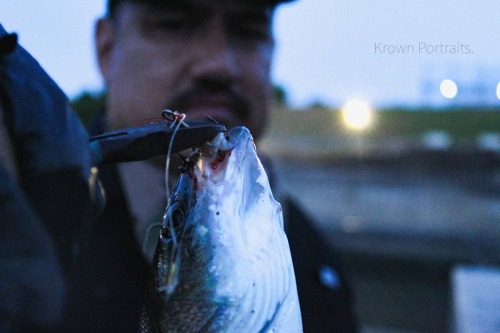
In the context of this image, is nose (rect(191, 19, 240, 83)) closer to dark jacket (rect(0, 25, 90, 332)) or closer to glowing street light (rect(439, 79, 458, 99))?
glowing street light (rect(439, 79, 458, 99))

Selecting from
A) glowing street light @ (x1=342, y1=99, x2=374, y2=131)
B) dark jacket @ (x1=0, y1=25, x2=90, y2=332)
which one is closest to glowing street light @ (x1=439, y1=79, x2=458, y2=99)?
dark jacket @ (x1=0, y1=25, x2=90, y2=332)

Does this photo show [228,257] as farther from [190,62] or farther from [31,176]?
[190,62]

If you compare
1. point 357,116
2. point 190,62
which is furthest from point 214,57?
point 357,116

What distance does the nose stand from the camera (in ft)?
7.13

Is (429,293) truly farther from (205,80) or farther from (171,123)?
(171,123)

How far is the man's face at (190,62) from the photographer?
220 centimetres

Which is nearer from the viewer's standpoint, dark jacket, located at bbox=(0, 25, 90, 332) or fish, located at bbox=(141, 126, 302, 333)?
fish, located at bbox=(141, 126, 302, 333)

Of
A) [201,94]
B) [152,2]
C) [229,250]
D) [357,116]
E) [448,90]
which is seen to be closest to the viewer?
[229,250]

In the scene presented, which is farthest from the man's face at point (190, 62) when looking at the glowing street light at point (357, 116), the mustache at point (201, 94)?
the glowing street light at point (357, 116)

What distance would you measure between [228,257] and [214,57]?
55.7 inches

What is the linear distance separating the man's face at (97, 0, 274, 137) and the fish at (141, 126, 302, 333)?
3.88 ft

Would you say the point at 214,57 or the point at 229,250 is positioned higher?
the point at 214,57

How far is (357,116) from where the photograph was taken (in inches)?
977

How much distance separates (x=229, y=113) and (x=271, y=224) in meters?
1.34
